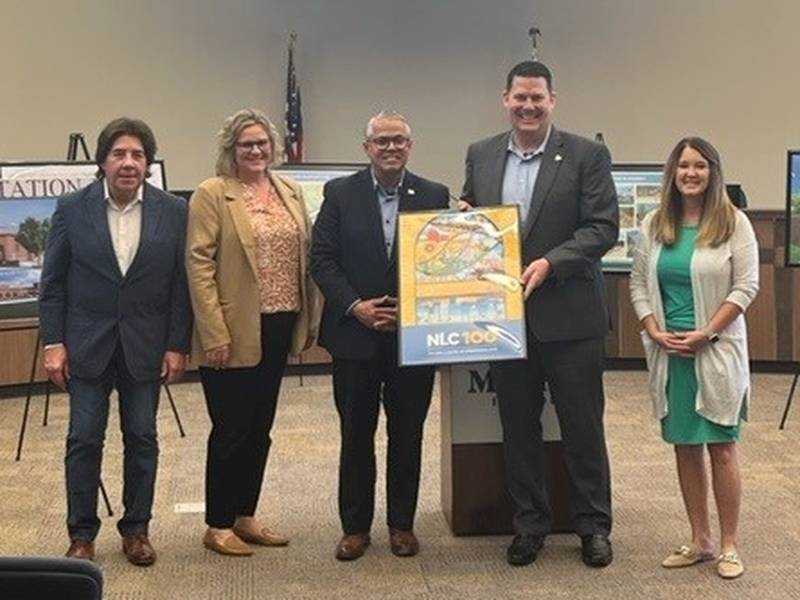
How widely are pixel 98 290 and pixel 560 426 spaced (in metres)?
1.71

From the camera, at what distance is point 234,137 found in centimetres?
425

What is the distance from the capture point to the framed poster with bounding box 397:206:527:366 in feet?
13.2

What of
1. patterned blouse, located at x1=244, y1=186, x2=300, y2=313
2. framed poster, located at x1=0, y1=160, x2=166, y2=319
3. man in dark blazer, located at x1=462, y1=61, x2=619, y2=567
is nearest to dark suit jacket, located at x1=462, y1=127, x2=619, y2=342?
man in dark blazer, located at x1=462, y1=61, x2=619, y2=567

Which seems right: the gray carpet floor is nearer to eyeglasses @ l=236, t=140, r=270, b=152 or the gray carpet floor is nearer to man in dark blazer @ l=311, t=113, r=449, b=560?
man in dark blazer @ l=311, t=113, r=449, b=560

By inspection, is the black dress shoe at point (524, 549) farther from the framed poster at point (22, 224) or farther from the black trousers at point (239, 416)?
the framed poster at point (22, 224)

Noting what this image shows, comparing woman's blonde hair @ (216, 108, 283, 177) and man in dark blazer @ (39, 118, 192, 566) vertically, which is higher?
woman's blonde hair @ (216, 108, 283, 177)

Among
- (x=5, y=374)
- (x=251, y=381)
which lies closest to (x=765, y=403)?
(x=251, y=381)

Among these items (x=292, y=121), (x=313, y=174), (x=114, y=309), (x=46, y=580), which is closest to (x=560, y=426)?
(x=114, y=309)

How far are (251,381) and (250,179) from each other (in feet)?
2.41

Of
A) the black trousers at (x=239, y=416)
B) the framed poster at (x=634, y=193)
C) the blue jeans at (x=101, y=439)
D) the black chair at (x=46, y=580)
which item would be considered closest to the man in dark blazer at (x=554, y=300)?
the black trousers at (x=239, y=416)

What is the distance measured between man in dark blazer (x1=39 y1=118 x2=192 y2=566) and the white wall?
18.5 feet

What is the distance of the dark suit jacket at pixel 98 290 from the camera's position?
4074mm

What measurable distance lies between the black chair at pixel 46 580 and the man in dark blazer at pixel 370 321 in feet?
8.27

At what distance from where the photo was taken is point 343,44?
9898 millimetres
